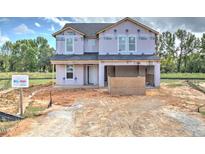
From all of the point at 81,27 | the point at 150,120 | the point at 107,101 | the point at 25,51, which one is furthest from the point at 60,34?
the point at 25,51

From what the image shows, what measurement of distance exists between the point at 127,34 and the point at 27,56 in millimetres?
26670

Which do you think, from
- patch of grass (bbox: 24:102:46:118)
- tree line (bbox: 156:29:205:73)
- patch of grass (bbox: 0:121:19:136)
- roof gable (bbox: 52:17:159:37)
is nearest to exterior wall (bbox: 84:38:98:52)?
roof gable (bbox: 52:17:159:37)

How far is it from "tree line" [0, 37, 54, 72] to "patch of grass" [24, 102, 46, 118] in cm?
3188

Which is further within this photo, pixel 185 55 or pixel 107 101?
pixel 185 55

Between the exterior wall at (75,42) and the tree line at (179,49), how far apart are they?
2245 cm

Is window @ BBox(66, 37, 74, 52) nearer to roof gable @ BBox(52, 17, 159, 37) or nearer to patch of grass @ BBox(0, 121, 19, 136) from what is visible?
roof gable @ BBox(52, 17, 159, 37)

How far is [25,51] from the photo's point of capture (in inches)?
1676

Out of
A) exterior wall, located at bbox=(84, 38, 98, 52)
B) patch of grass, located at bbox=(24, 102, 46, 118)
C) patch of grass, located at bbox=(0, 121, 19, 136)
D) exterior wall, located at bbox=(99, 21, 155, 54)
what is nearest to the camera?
patch of grass, located at bbox=(0, 121, 19, 136)

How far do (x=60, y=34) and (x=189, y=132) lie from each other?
1510 centimetres

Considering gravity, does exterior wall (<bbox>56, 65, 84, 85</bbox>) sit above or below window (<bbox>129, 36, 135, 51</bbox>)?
below

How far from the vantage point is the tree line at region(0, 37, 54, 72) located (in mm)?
42406
